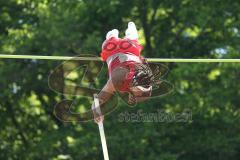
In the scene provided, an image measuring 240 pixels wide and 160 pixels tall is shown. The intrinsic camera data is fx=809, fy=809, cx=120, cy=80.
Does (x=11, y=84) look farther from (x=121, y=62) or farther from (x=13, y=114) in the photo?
(x=121, y=62)

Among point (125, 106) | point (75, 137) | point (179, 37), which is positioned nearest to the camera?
point (125, 106)

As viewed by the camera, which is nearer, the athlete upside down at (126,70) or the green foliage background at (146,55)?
the athlete upside down at (126,70)

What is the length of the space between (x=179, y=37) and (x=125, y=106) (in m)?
2.67

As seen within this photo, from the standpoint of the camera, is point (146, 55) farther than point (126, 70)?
Yes

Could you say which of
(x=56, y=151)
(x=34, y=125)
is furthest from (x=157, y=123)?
(x=34, y=125)

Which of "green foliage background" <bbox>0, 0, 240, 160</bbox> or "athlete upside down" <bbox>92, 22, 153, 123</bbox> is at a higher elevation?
"green foliage background" <bbox>0, 0, 240, 160</bbox>

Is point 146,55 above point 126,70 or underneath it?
above

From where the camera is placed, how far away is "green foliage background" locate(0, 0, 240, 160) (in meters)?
12.9

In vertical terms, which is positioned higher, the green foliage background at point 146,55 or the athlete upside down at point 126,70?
the green foliage background at point 146,55

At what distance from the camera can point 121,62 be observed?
720 centimetres

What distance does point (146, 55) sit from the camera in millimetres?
14312

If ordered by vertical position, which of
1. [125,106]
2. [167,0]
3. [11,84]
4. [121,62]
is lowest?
[121,62]

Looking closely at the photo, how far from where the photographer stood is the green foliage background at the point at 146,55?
12945 mm

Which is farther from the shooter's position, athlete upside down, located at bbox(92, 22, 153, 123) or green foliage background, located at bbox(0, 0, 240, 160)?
green foliage background, located at bbox(0, 0, 240, 160)
